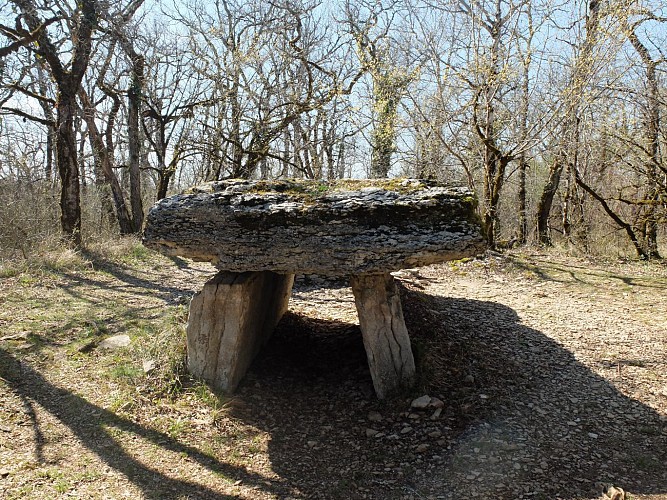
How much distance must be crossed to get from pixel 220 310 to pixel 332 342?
1444 mm

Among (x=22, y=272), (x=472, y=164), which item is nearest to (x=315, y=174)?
(x=472, y=164)

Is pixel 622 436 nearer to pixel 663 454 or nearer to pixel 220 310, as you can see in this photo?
pixel 663 454

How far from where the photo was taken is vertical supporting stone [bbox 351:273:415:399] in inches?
156

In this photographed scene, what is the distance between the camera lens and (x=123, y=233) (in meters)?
11.5

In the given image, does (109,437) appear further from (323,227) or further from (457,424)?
(457,424)

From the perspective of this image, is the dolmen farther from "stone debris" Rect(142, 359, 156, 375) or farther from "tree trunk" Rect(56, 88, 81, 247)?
"tree trunk" Rect(56, 88, 81, 247)

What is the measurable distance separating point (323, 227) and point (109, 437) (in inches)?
78.8

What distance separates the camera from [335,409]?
3.96 meters

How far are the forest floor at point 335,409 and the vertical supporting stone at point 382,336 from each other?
0.50ft

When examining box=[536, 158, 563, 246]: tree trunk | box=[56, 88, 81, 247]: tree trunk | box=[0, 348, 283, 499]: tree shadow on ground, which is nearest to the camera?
box=[0, 348, 283, 499]: tree shadow on ground

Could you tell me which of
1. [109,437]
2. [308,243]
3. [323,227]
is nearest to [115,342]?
[109,437]

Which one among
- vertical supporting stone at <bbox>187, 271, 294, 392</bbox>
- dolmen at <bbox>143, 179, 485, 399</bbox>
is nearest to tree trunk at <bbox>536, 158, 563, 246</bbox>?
dolmen at <bbox>143, 179, 485, 399</bbox>

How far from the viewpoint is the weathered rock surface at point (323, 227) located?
3436 millimetres

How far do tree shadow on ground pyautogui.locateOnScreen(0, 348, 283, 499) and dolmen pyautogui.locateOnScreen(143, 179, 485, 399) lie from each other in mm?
714
